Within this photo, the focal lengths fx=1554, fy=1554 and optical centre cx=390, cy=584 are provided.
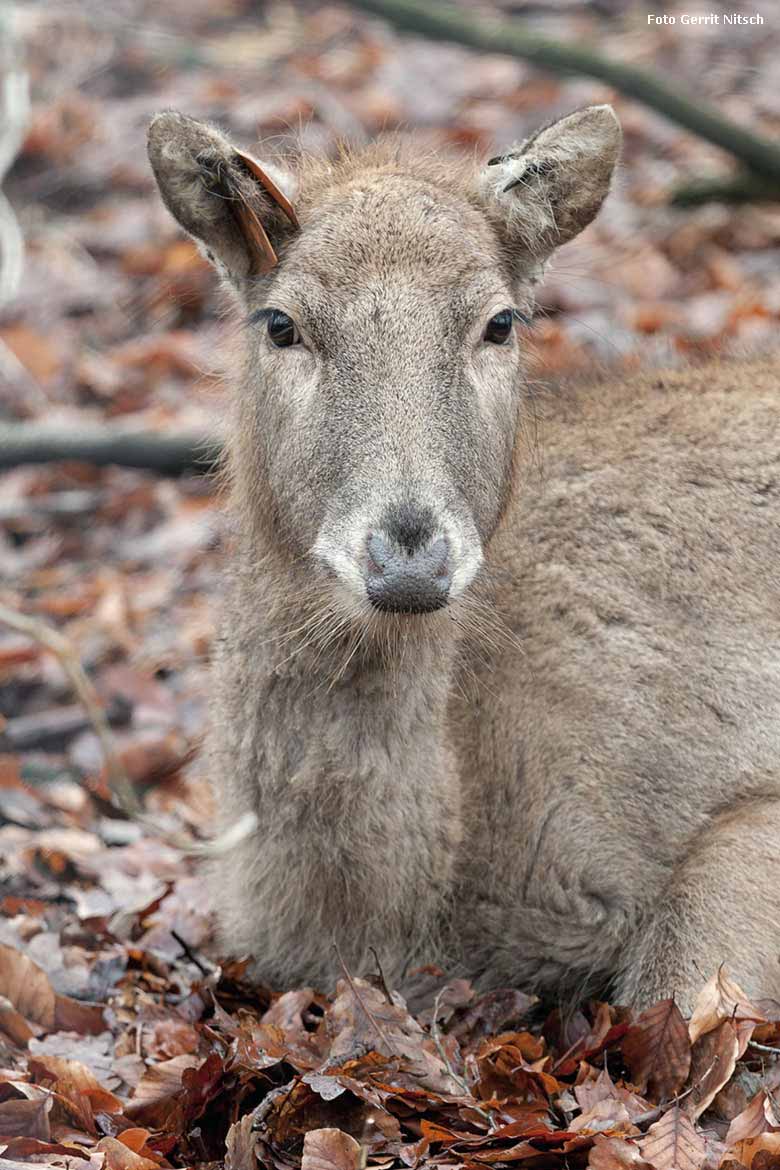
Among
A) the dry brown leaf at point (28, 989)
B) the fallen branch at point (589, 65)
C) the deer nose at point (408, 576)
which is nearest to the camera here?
the deer nose at point (408, 576)

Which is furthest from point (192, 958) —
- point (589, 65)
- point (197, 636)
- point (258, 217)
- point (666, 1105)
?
point (589, 65)

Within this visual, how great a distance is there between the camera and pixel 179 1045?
17.3ft

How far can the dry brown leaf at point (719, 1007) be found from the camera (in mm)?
4797

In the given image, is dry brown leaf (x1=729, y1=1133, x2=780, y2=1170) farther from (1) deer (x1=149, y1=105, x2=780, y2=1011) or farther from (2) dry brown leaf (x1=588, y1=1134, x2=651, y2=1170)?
(1) deer (x1=149, y1=105, x2=780, y2=1011)

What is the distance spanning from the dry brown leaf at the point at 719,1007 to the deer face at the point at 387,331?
1548mm

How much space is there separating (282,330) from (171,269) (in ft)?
25.7

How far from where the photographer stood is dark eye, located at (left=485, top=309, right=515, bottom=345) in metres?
A: 5.16

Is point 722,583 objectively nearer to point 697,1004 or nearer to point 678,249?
point 697,1004

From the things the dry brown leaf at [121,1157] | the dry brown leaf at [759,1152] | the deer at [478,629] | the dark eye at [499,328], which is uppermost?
the dark eye at [499,328]

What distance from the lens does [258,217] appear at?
518 centimetres

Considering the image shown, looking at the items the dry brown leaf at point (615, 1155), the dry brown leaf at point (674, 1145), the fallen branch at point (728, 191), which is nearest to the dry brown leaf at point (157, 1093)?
the dry brown leaf at point (615, 1155)

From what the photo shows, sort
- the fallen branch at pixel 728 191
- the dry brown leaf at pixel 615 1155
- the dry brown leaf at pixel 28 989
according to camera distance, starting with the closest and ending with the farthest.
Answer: the dry brown leaf at pixel 615 1155 → the dry brown leaf at pixel 28 989 → the fallen branch at pixel 728 191

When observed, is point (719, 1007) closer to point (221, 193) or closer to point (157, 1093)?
point (157, 1093)

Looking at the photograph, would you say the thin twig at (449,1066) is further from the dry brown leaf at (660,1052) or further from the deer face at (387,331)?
the deer face at (387,331)
